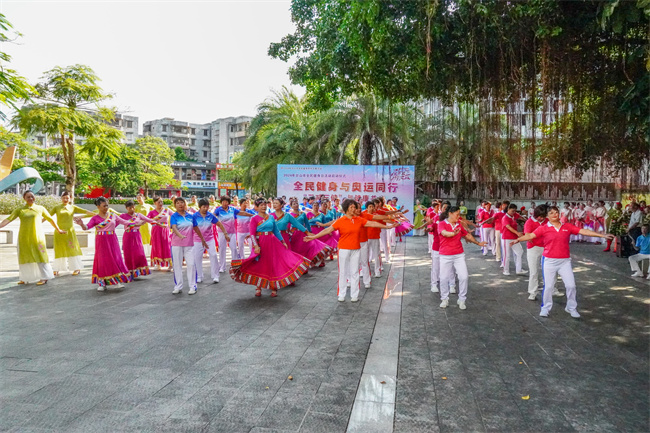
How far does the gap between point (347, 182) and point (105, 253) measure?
1279 cm

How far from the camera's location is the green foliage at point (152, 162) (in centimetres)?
4371

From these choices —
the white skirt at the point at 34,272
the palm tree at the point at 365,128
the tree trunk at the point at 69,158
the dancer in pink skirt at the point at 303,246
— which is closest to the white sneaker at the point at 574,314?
the dancer in pink skirt at the point at 303,246

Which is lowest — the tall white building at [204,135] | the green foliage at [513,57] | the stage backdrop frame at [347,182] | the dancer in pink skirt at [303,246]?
the dancer in pink skirt at [303,246]

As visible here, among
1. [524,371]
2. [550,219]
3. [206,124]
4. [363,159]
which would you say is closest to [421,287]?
[550,219]

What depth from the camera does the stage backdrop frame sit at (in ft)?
64.5

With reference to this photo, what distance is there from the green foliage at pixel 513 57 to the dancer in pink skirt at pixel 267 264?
3284 millimetres

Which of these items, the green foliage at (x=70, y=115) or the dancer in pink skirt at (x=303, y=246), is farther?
the green foliage at (x=70, y=115)

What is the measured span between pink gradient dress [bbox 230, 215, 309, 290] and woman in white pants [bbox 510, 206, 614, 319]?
3758 millimetres

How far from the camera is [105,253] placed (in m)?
8.27

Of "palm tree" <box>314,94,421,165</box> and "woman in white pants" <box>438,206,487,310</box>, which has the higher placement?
"palm tree" <box>314,94,421,165</box>

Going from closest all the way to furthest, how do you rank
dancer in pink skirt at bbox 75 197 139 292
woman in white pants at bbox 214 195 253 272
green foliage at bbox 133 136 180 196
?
dancer in pink skirt at bbox 75 197 139 292 → woman in white pants at bbox 214 195 253 272 → green foliage at bbox 133 136 180 196

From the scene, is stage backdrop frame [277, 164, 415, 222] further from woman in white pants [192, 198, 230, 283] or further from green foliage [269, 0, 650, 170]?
woman in white pants [192, 198, 230, 283]

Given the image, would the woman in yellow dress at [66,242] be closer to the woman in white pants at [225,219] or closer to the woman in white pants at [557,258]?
the woman in white pants at [225,219]

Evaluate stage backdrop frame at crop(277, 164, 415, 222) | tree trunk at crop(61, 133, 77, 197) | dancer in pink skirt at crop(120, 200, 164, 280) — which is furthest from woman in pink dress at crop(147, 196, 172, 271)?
tree trunk at crop(61, 133, 77, 197)
